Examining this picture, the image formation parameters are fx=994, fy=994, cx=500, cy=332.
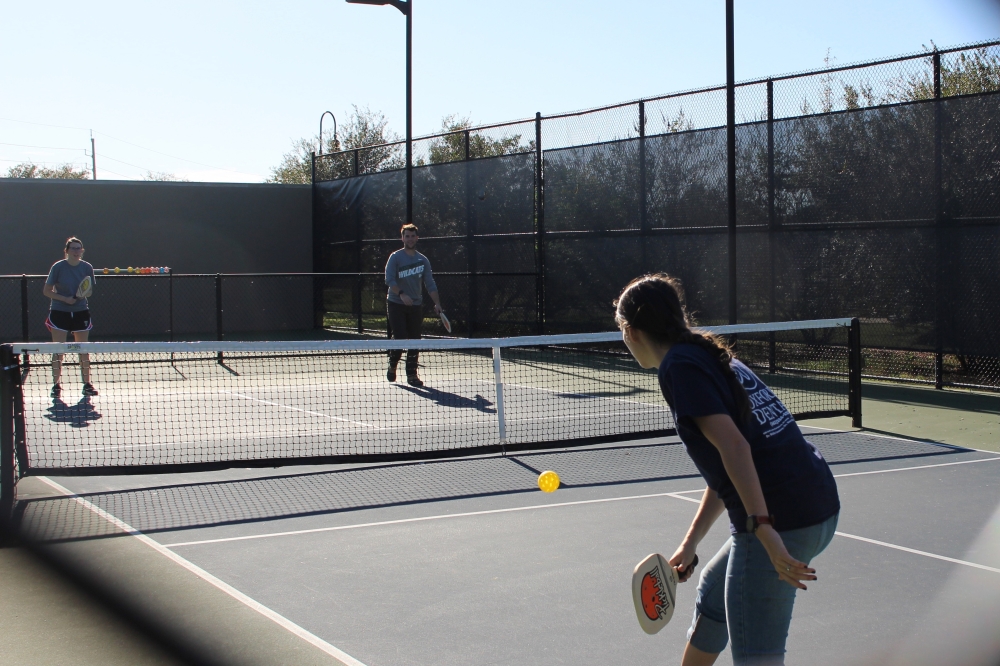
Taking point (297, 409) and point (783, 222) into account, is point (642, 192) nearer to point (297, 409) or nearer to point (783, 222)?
point (783, 222)

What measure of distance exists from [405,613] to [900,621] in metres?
2.04

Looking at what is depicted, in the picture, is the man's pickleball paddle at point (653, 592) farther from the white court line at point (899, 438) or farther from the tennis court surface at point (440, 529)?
the white court line at point (899, 438)

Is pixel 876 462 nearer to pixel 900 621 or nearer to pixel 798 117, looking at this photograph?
pixel 900 621

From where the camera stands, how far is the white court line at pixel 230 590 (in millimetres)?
3762

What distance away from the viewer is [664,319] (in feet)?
8.82

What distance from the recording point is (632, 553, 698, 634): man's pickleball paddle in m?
2.91

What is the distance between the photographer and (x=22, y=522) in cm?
568

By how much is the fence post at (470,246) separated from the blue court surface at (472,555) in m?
10.4

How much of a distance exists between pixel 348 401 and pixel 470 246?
24.7 feet

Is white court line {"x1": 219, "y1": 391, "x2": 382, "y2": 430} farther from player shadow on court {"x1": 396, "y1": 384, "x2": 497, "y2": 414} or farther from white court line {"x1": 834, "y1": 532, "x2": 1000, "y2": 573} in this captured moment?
white court line {"x1": 834, "y1": 532, "x2": 1000, "y2": 573}

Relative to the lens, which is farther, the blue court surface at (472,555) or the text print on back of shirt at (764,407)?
the blue court surface at (472,555)

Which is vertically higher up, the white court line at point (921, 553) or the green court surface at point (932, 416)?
the green court surface at point (932, 416)

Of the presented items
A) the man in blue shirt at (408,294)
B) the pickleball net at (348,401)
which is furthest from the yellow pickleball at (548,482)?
the man in blue shirt at (408,294)

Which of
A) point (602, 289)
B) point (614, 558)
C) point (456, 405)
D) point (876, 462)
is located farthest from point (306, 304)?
point (614, 558)
